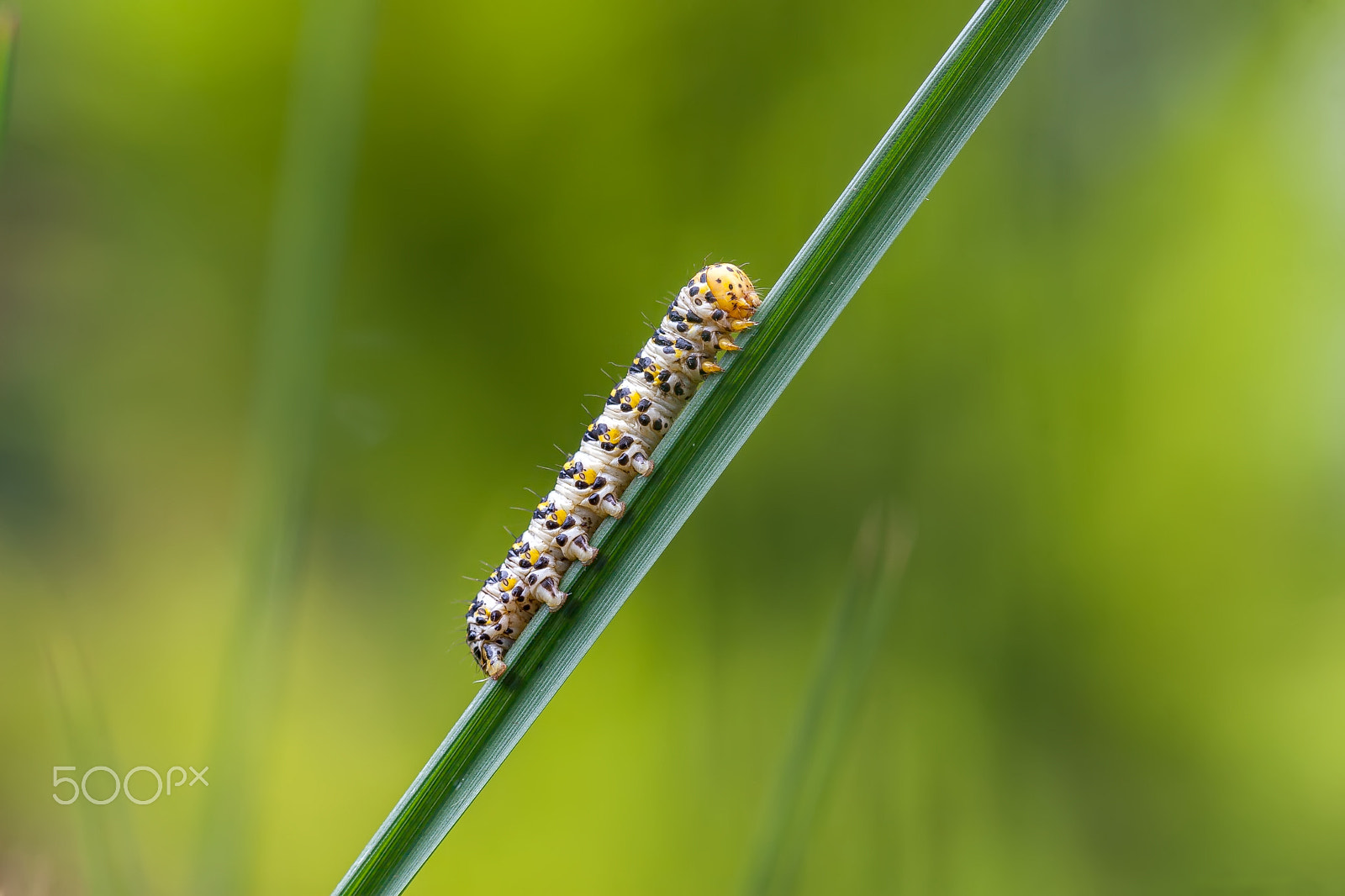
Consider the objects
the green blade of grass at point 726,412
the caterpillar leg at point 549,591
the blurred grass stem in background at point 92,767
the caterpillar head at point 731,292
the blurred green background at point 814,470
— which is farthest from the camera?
the blurred green background at point 814,470

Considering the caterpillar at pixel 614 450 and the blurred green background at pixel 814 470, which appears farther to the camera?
the blurred green background at pixel 814 470

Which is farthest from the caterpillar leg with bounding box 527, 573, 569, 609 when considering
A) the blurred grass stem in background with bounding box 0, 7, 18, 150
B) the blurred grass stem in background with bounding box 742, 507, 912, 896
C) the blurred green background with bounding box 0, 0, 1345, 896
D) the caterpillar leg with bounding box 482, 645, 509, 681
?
the blurred green background with bounding box 0, 0, 1345, 896

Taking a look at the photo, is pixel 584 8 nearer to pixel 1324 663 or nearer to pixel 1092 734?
pixel 1092 734

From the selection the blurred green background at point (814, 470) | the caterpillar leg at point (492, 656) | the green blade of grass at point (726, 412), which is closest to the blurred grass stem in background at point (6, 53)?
the green blade of grass at point (726, 412)

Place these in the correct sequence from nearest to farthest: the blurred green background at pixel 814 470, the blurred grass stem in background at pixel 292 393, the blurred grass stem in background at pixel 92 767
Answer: the blurred grass stem in background at pixel 292 393 < the blurred grass stem in background at pixel 92 767 < the blurred green background at pixel 814 470

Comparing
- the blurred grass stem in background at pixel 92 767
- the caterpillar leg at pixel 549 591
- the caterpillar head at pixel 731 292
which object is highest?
the caterpillar head at pixel 731 292

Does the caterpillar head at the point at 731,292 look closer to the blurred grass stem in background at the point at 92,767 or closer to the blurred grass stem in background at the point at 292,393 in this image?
the blurred grass stem in background at the point at 292,393

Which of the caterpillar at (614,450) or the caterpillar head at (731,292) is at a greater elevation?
the caterpillar head at (731,292)
